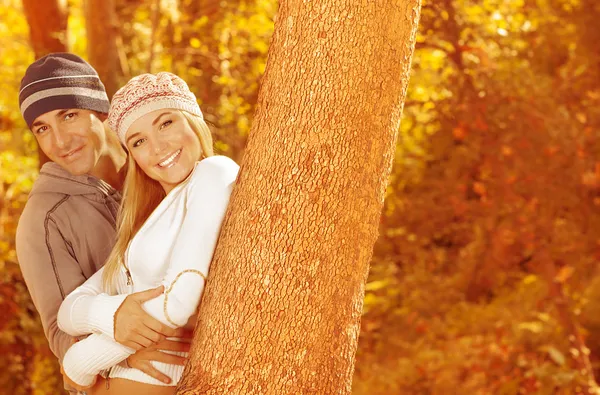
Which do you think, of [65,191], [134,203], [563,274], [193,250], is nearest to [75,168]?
[65,191]

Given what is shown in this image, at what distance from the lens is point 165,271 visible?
2877 millimetres

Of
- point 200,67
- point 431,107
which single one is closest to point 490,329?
point 431,107

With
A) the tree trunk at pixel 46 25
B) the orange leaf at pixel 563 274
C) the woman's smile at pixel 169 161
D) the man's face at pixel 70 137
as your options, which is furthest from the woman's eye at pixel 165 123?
the orange leaf at pixel 563 274

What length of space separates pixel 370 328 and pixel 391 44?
7.18m

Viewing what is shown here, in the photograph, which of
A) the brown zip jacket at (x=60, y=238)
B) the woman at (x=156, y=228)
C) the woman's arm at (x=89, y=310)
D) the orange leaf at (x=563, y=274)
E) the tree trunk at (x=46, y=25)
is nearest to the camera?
the woman at (x=156, y=228)

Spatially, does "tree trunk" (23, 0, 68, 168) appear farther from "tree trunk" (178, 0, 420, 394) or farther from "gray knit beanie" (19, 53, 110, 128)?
"tree trunk" (178, 0, 420, 394)

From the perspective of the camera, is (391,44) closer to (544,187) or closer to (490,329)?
(544,187)

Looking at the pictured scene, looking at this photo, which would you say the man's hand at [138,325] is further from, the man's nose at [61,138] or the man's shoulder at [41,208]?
the man's nose at [61,138]

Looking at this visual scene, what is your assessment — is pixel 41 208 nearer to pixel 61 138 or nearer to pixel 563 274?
pixel 61 138

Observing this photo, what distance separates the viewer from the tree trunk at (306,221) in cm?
267

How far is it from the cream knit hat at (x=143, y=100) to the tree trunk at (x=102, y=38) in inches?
128

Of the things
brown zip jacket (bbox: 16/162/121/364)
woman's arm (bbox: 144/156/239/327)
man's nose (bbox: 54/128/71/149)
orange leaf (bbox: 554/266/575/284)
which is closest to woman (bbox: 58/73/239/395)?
woman's arm (bbox: 144/156/239/327)

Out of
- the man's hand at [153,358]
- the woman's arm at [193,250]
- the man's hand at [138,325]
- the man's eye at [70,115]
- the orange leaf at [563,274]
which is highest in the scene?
the man's eye at [70,115]

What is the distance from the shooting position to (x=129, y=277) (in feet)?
9.88
